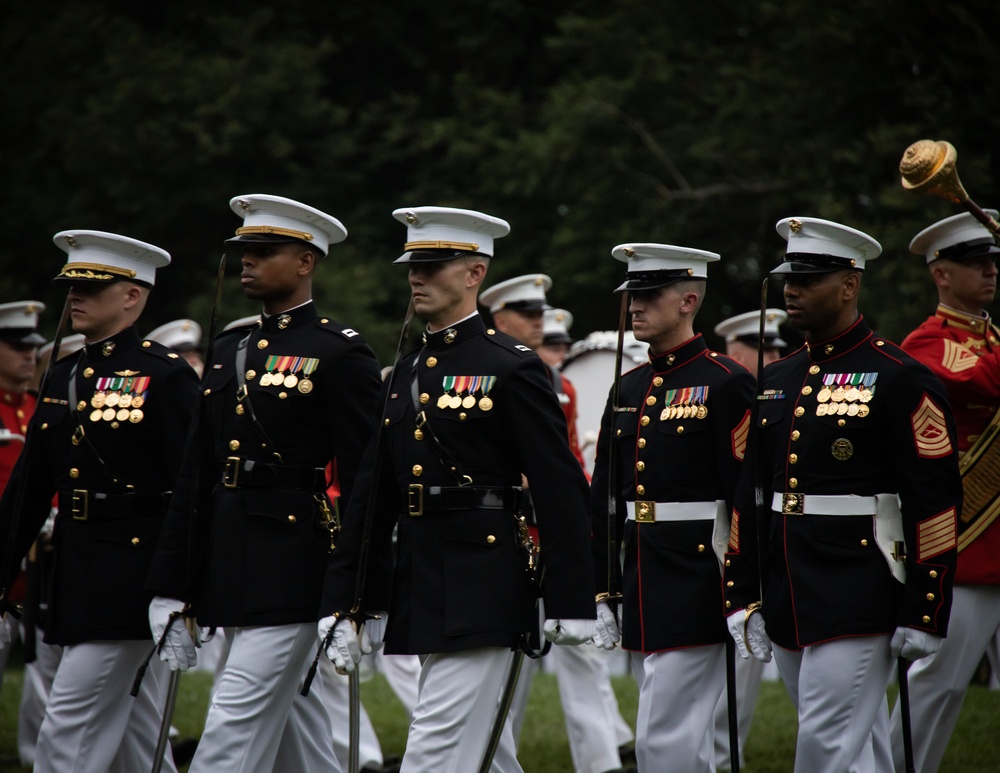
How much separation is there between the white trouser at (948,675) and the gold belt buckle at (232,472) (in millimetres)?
3078

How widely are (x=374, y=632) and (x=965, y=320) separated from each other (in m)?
3.13

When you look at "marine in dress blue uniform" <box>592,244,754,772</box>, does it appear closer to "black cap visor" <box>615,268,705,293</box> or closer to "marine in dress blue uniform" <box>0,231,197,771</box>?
"black cap visor" <box>615,268,705,293</box>

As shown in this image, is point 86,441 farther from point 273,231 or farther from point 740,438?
point 740,438

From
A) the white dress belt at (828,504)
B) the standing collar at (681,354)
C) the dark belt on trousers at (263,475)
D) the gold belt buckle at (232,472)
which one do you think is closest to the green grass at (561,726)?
the standing collar at (681,354)

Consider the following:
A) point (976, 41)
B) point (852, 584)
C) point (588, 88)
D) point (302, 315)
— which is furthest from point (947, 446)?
point (588, 88)

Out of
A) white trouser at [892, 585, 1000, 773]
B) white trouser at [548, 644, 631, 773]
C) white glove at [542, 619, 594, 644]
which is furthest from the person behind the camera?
white trouser at [548, 644, 631, 773]

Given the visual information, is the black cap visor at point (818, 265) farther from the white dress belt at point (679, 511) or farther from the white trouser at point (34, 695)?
the white trouser at point (34, 695)

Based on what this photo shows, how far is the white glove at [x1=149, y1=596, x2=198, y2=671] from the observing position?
227 inches

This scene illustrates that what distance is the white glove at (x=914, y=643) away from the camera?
16.8ft

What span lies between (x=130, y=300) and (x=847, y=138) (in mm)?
11257

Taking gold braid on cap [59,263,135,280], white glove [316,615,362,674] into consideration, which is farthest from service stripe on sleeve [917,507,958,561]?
gold braid on cap [59,263,135,280]

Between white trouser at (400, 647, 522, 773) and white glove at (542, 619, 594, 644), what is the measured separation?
0.20 metres

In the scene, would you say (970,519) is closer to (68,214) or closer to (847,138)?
(847,138)

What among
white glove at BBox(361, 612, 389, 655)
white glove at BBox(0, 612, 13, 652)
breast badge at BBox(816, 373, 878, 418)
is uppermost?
breast badge at BBox(816, 373, 878, 418)
